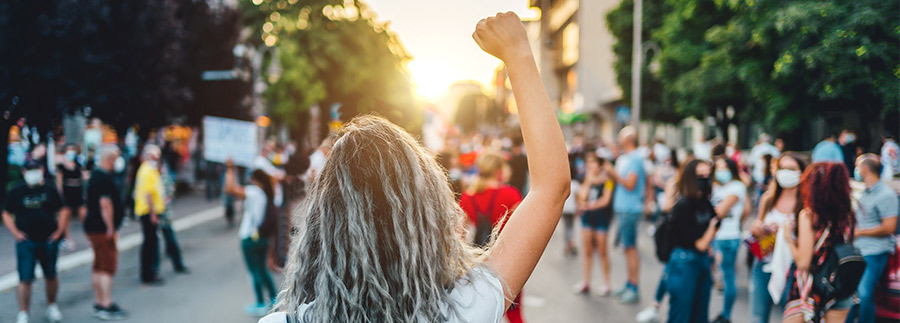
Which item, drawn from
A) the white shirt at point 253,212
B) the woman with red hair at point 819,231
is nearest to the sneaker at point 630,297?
the woman with red hair at point 819,231

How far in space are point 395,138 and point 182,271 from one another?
8448 mm

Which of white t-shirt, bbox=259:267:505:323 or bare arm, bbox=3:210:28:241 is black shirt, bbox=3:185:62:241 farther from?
white t-shirt, bbox=259:267:505:323

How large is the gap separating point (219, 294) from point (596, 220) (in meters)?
4.52

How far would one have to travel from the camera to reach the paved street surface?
652cm

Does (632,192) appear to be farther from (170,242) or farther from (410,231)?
(410,231)

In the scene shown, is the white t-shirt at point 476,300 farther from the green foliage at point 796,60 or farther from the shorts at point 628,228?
the shorts at point 628,228

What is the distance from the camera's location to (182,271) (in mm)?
8820

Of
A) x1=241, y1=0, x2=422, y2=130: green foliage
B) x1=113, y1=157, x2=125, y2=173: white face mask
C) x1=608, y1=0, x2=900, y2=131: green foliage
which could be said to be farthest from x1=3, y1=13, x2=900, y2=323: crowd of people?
x1=241, y1=0, x2=422, y2=130: green foliage

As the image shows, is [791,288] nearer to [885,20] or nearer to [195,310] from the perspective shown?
[885,20]

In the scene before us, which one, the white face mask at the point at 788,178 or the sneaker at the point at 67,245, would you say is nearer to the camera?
the white face mask at the point at 788,178

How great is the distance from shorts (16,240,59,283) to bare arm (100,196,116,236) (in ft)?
1.73

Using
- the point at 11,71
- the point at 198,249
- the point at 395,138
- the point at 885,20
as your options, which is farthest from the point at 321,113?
the point at 395,138

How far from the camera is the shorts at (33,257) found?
6145 millimetres

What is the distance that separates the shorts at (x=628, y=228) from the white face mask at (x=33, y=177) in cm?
610
